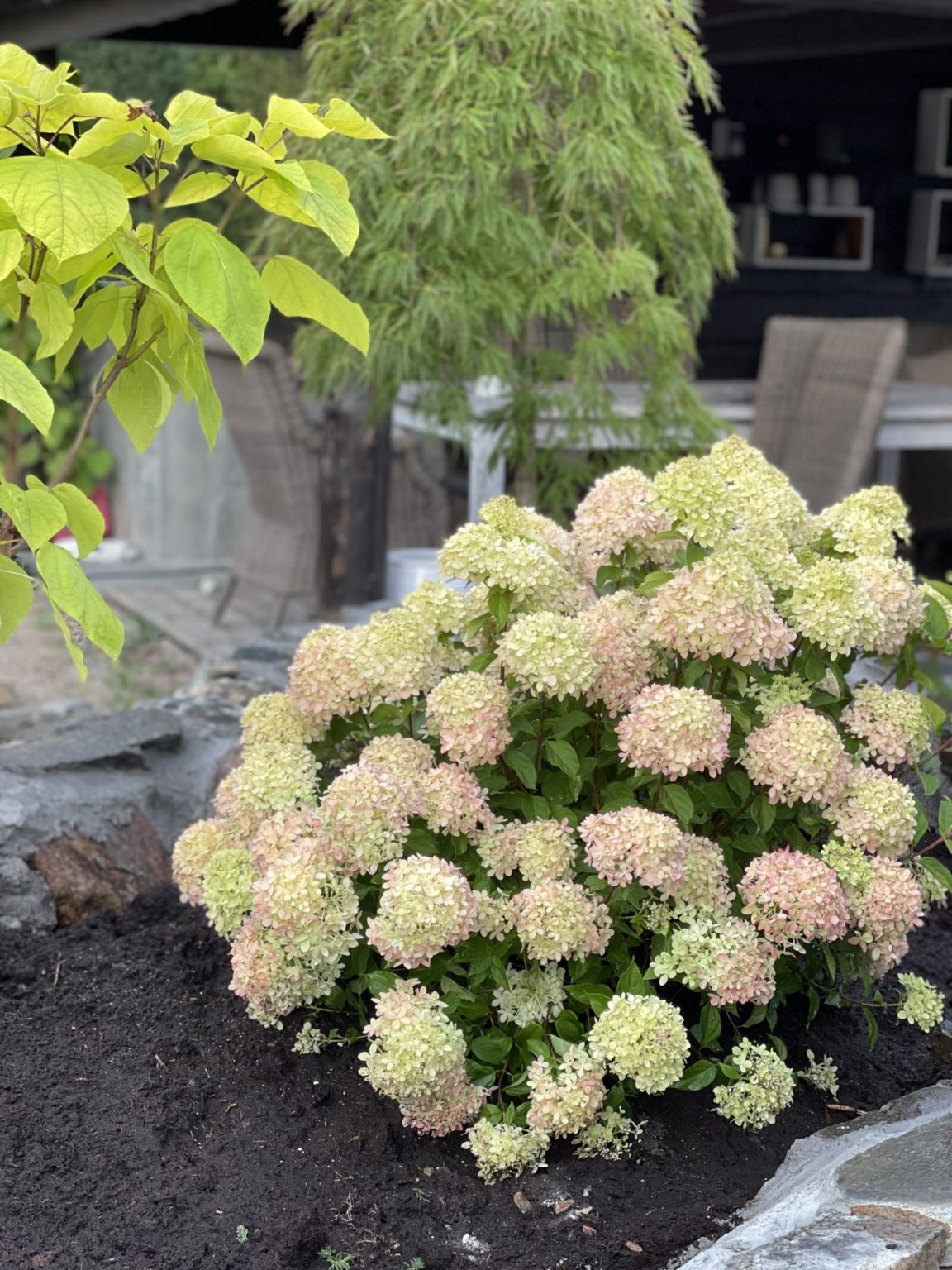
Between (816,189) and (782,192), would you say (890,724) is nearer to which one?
(782,192)

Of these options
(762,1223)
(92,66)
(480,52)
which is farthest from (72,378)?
(762,1223)

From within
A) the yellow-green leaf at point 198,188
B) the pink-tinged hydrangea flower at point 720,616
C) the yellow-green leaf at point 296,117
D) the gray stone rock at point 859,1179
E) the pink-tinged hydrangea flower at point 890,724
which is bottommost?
the gray stone rock at point 859,1179

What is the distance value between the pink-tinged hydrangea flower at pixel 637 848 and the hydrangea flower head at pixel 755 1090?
228mm

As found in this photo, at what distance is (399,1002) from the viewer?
1564 mm

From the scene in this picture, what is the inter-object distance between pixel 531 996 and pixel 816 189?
753cm

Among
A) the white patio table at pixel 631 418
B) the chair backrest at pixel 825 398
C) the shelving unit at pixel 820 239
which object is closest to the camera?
the white patio table at pixel 631 418

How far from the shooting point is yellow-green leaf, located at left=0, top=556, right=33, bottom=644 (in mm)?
1424

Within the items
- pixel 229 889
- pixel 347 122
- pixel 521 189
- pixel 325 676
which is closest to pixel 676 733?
pixel 325 676

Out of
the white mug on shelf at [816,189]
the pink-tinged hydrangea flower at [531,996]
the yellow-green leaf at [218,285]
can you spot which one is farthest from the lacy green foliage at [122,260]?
the white mug on shelf at [816,189]

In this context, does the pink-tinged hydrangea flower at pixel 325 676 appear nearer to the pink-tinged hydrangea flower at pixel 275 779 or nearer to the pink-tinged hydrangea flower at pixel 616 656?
the pink-tinged hydrangea flower at pixel 275 779

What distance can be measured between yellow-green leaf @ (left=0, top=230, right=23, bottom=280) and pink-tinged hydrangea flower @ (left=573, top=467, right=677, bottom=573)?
779mm

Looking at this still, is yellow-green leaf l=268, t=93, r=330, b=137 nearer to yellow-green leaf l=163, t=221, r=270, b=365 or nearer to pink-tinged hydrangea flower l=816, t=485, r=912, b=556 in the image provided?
yellow-green leaf l=163, t=221, r=270, b=365

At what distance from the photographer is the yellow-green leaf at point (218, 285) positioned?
3.97 feet

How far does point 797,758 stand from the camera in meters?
1.59
